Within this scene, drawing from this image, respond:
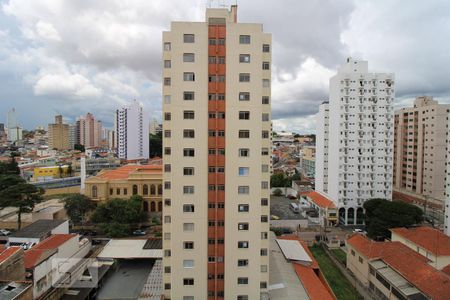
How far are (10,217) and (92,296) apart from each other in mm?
27363

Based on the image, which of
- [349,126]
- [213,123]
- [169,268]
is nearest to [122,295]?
[169,268]

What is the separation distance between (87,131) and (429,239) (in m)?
159

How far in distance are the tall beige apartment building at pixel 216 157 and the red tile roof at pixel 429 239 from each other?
1750cm

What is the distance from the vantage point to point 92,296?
2333 cm

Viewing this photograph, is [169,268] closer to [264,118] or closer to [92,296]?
[92,296]

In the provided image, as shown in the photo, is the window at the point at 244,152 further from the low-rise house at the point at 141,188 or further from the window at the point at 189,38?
the low-rise house at the point at 141,188

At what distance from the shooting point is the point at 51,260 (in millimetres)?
23719

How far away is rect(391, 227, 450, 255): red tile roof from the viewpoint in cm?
2572

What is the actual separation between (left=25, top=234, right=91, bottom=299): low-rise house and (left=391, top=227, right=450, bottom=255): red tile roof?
32.1m

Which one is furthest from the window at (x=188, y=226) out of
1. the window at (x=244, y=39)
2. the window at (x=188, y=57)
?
the window at (x=244, y=39)

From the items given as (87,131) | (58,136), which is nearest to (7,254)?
(58,136)

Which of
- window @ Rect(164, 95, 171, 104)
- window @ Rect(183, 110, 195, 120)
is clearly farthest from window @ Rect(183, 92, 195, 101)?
window @ Rect(164, 95, 171, 104)

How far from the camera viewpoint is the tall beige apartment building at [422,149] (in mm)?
53062

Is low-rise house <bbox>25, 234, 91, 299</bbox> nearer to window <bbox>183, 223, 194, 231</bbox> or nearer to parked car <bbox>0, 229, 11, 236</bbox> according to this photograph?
window <bbox>183, 223, 194, 231</bbox>
